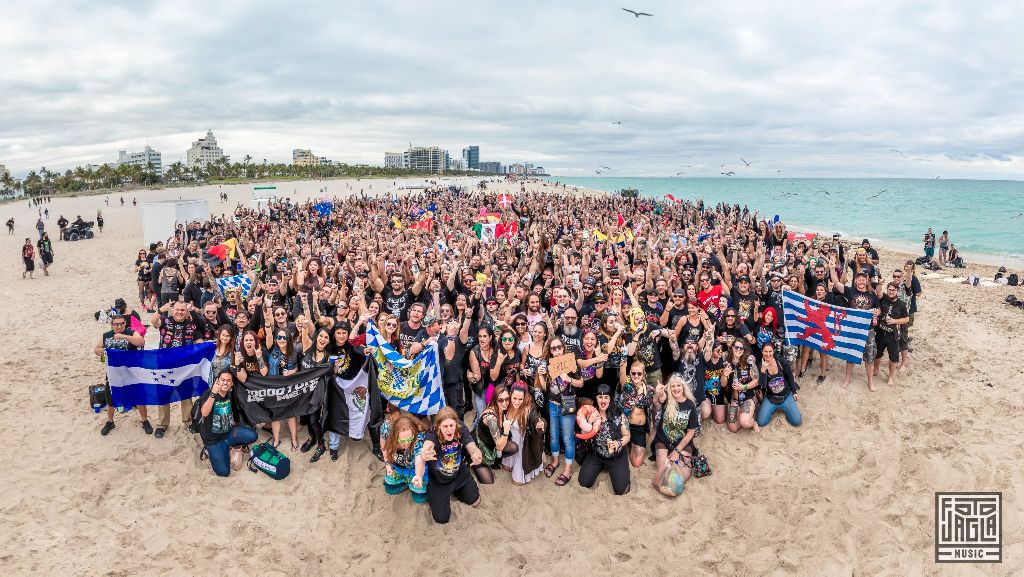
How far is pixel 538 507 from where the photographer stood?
5.33 metres

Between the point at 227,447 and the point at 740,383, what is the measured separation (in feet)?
20.7

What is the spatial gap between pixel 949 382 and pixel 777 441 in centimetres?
373

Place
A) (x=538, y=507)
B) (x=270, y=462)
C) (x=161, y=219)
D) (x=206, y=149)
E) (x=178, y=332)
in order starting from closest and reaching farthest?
(x=538, y=507), (x=270, y=462), (x=178, y=332), (x=161, y=219), (x=206, y=149)

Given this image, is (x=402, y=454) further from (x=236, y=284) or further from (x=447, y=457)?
(x=236, y=284)

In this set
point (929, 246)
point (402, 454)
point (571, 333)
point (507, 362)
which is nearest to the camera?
point (402, 454)

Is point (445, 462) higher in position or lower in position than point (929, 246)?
lower

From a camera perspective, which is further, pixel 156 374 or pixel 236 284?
pixel 236 284

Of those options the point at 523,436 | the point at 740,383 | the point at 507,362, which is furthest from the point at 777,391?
the point at 507,362

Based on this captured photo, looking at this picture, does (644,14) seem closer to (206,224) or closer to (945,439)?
(945,439)

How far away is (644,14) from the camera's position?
40.0 ft

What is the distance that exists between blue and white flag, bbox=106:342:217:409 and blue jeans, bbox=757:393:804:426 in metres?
7.15

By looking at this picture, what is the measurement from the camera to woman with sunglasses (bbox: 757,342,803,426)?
21.3ft

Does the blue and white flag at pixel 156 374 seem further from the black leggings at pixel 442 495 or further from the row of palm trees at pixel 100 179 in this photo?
the row of palm trees at pixel 100 179

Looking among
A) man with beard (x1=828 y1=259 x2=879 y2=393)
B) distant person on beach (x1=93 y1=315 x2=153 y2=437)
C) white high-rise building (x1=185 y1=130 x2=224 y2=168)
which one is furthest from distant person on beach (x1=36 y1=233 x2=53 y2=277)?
white high-rise building (x1=185 y1=130 x2=224 y2=168)
